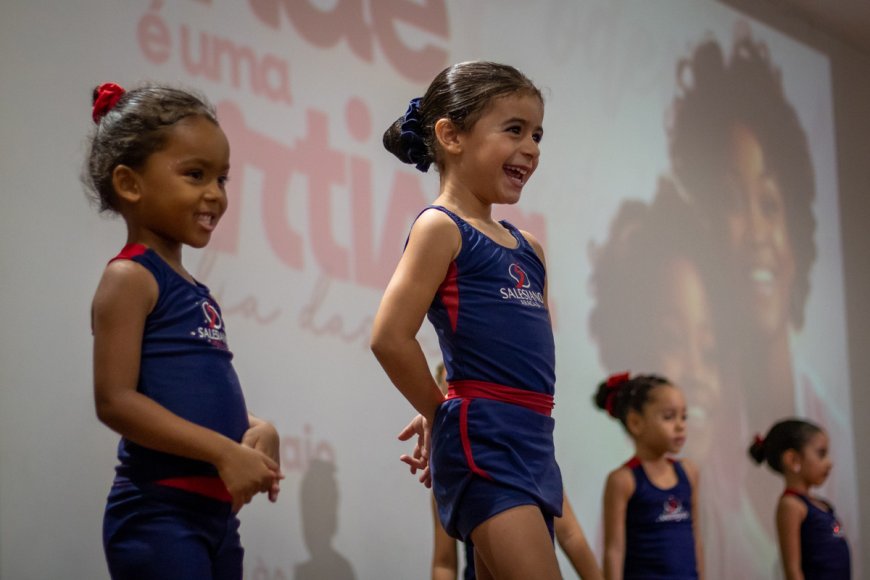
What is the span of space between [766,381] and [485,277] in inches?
126

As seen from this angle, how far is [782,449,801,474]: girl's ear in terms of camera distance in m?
3.93

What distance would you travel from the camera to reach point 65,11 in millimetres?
2502

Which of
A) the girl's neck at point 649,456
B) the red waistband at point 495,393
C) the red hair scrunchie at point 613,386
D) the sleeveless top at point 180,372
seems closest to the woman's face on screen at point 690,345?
the red hair scrunchie at point 613,386

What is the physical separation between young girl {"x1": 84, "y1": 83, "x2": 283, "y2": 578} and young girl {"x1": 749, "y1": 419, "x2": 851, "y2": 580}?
265cm

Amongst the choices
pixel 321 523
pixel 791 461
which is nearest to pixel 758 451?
pixel 791 461

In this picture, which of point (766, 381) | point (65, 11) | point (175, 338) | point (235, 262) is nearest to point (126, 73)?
point (65, 11)

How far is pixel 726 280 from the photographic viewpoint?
4.50 meters

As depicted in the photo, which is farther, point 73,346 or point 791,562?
point 791,562

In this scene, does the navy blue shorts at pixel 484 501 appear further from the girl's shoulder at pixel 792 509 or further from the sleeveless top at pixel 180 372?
the girl's shoulder at pixel 792 509

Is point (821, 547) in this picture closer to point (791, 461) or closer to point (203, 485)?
point (791, 461)

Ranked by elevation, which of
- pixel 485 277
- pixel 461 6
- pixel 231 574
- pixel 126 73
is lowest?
pixel 231 574

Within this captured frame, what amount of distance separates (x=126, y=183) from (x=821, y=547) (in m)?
3.04

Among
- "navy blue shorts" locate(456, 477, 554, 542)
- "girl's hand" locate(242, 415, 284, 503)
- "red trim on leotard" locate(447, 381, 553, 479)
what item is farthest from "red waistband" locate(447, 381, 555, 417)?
"girl's hand" locate(242, 415, 284, 503)

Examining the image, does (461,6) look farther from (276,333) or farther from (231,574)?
(231,574)
